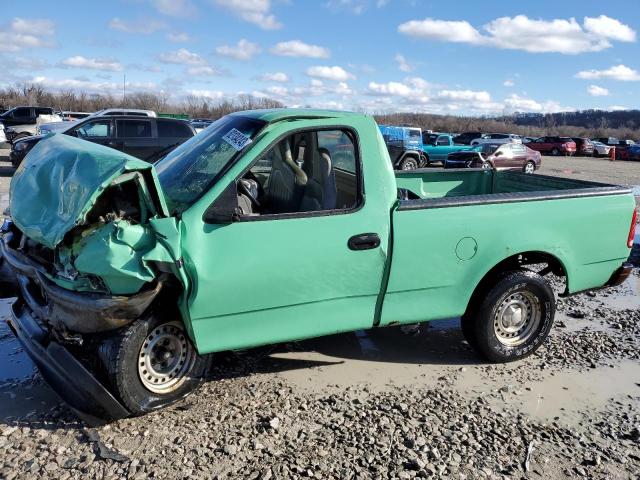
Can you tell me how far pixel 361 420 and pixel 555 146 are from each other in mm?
45643

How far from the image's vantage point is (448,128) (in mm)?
77312

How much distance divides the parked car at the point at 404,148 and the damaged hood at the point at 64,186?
55.5 ft

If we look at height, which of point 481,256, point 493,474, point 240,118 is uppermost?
point 240,118

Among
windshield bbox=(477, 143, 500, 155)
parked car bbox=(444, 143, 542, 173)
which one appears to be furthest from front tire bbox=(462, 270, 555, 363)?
windshield bbox=(477, 143, 500, 155)

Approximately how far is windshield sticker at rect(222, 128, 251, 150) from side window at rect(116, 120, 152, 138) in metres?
11.0

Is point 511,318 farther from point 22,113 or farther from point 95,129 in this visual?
point 22,113

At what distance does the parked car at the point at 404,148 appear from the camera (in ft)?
66.9

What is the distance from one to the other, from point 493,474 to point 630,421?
4.30 feet

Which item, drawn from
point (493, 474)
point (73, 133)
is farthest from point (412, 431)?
point (73, 133)

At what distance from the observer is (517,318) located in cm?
455

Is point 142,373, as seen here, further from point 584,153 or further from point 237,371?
point 584,153

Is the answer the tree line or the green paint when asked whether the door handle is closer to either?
the green paint

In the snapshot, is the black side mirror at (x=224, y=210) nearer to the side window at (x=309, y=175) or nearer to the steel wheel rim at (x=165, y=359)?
the side window at (x=309, y=175)

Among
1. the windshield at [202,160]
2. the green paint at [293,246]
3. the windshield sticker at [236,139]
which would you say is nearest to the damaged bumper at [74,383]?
the green paint at [293,246]
